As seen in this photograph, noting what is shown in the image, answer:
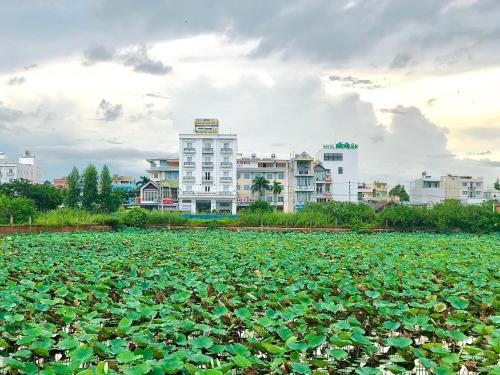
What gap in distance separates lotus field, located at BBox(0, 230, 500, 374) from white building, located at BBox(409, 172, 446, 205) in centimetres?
4165

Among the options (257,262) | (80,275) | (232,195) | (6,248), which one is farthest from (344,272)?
(232,195)

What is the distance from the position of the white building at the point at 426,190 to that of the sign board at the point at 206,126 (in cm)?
2226

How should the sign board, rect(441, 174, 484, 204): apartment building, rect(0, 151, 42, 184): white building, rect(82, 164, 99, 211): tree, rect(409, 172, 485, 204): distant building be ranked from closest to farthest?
rect(82, 164, 99, 211): tree → the sign board → rect(409, 172, 485, 204): distant building → rect(441, 174, 484, 204): apartment building → rect(0, 151, 42, 184): white building

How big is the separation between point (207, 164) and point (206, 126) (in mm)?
3243

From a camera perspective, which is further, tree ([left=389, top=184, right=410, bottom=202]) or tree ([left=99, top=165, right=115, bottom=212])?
tree ([left=389, top=184, right=410, bottom=202])

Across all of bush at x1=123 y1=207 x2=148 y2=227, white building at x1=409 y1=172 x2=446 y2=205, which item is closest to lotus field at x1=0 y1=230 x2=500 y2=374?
bush at x1=123 y1=207 x2=148 y2=227

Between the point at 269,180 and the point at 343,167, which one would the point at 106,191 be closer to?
the point at 269,180

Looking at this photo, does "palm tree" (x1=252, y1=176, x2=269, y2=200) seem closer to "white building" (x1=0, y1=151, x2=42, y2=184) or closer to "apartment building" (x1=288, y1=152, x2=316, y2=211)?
"apartment building" (x1=288, y1=152, x2=316, y2=211)

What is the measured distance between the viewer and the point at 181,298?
5.20 meters

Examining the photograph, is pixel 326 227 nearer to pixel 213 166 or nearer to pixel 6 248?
pixel 6 248

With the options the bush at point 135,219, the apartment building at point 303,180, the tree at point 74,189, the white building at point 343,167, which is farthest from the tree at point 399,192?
the bush at point 135,219

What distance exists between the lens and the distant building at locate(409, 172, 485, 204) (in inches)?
1899

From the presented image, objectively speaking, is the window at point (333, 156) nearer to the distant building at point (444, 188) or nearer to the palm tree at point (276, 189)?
the palm tree at point (276, 189)

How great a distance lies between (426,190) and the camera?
49281 mm
